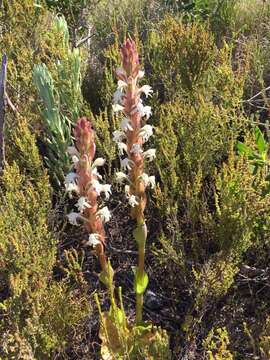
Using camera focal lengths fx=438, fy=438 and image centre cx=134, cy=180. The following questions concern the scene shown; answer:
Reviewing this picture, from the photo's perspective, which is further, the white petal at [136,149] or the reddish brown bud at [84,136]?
the white petal at [136,149]

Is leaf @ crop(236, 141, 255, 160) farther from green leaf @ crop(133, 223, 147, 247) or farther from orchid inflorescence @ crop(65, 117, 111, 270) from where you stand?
orchid inflorescence @ crop(65, 117, 111, 270)

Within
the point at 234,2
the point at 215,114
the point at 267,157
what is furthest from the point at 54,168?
the point at 234,2

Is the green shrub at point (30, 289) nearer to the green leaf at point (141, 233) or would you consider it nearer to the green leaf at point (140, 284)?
the green leaf at point (140, 284)

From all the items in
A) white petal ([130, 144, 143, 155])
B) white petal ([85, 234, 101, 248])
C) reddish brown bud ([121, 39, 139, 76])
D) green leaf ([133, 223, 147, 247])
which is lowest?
green leaf ([133, 223, 147, 247])

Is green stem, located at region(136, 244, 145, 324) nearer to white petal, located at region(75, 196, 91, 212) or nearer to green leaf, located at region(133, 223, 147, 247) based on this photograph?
green leaf, located at region(133, 223, 147, 247)

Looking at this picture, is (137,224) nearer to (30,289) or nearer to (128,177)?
(128,177)

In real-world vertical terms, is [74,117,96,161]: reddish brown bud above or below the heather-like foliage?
above

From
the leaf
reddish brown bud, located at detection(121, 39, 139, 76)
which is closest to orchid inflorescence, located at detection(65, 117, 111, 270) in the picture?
reddish brown bud, located at detection(121, 39, 139, 76)

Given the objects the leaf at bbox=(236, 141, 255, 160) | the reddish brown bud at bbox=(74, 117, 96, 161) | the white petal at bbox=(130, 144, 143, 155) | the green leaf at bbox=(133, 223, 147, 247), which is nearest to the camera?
the reddish brown bud at bbox=(74, 117, 96, 161)

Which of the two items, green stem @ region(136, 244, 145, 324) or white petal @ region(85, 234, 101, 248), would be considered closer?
A: white petal @ region(85, 234, 101, 248)

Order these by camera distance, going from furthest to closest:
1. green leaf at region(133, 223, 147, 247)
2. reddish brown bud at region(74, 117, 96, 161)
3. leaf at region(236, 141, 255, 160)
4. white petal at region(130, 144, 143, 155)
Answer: leaf at region(236, 141, 255, 160) < green leaf at region(133, 223, 147, 247) < white petal at region(130, 144, 143, 155) < reddish brown bud at region(74, 117, 96, 161)

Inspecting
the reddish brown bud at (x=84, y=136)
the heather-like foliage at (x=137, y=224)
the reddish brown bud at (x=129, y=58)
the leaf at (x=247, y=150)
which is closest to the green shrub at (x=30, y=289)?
the heather-like foliage at (x=137, y=224)

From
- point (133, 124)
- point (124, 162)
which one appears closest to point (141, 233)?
point (124, 162)

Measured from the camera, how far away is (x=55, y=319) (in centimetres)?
185
